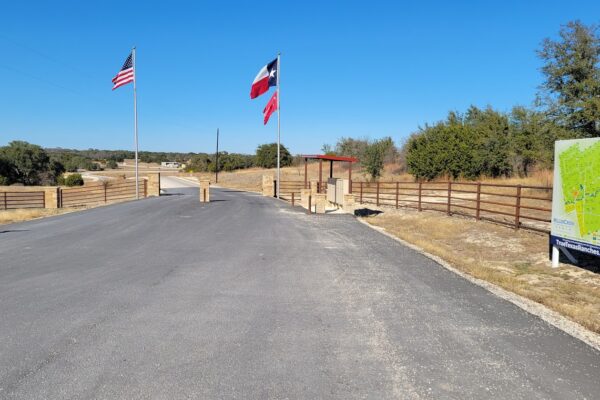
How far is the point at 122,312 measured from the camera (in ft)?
17.9

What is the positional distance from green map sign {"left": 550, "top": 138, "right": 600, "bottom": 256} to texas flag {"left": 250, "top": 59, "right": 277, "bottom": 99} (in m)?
22.1

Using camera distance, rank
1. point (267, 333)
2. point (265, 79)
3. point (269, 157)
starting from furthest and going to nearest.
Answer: point (269, 157) < point (265, 79) < point (267, 333)

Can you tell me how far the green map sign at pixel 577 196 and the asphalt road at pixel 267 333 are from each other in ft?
9.20

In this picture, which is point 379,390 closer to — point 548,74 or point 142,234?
point 142,234

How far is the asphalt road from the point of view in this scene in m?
3.68

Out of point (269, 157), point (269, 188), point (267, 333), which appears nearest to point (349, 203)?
point (269, 188)

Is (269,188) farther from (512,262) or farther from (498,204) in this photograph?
(512,262)

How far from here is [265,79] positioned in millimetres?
29266

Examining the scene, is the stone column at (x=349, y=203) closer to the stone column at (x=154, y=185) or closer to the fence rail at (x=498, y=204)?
the fence rail at (x=498, y=204)

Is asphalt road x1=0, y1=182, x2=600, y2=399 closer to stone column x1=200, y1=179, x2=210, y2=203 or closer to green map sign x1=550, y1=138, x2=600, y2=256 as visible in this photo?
green map sign x1=550, y1=138, x2=600, y2=256

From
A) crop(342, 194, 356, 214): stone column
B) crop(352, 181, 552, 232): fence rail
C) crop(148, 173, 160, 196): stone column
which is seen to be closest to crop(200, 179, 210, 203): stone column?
crop(148, 173, 160, 196): stone column

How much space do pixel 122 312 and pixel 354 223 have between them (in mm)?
11746

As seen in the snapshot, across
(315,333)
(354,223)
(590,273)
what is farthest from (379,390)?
(354,223)

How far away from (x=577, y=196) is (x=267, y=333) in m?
7.16
